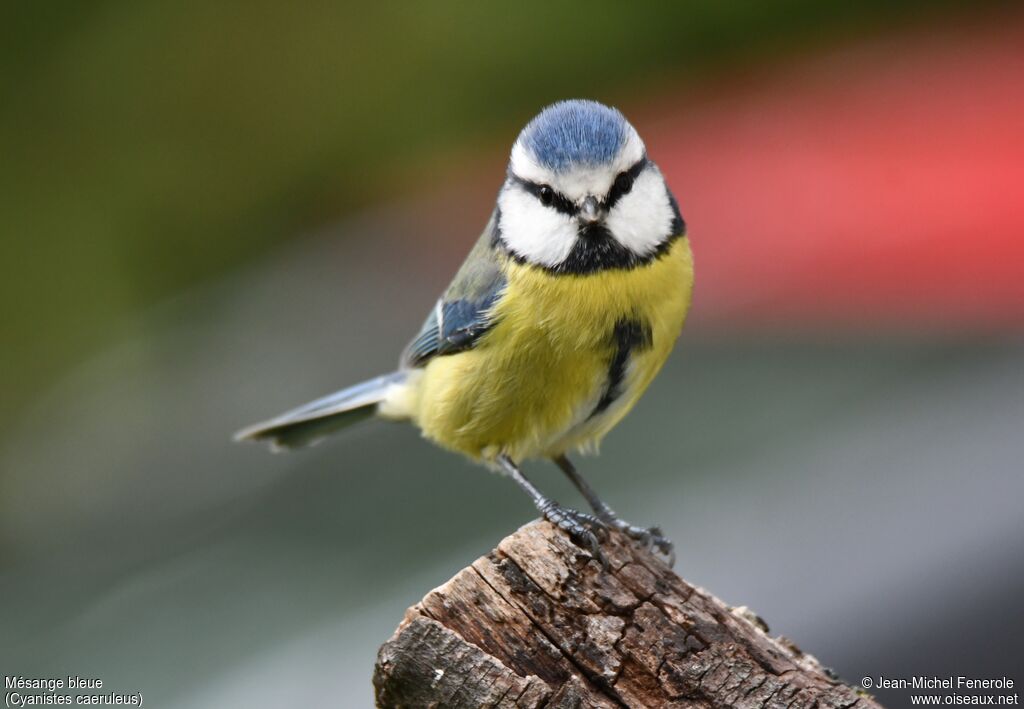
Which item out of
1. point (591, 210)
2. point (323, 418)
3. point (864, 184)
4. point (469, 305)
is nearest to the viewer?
point (591, 210)

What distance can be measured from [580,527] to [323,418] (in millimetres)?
1167

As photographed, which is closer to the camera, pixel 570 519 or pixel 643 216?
pixel 570 519

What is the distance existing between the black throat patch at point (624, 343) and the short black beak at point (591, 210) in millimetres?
195

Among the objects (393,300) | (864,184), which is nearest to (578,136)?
(864,184)

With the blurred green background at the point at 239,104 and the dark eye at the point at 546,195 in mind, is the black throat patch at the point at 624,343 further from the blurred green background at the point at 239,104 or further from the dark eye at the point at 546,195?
the blurred green background at the point at 239,104

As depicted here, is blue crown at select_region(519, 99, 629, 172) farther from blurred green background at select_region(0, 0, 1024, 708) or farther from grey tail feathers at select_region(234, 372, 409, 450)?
blurred green background at select_region(0, 0, 1024, 708)

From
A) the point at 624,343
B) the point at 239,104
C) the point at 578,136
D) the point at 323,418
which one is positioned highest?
the point at 239,104

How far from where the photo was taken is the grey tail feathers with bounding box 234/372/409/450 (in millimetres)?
2787

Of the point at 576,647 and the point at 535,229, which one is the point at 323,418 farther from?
the point at 576,647

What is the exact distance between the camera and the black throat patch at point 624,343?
7.08 ft

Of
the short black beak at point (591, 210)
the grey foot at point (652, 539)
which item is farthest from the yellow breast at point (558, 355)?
the grey foot at point (652, 539)

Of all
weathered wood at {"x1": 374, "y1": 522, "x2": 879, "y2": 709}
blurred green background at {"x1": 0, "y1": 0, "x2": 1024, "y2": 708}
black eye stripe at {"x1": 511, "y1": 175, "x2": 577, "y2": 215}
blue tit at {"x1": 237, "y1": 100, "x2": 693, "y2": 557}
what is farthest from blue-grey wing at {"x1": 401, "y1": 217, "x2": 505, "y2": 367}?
blurred green background at {"x1": 0, "y1": 0, "x2": 1024, "y2": 708}

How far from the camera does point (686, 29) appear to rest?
4.81 metres

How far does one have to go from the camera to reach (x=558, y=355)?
217 cm
